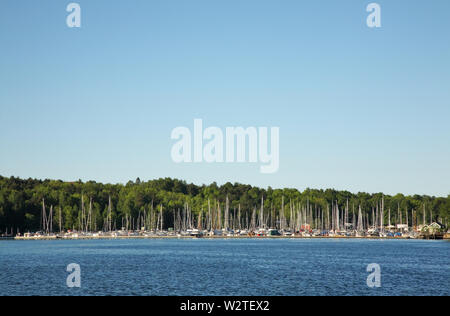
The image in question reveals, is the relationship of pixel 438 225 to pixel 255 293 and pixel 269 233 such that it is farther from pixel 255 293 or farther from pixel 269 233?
pixel 255 293

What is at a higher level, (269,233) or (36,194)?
(36,194)

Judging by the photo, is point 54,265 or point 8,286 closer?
point 8,286

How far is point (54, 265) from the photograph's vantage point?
282 feet

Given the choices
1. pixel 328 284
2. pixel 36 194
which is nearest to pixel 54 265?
pixel 328 284

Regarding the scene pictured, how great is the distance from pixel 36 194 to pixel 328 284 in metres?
156
